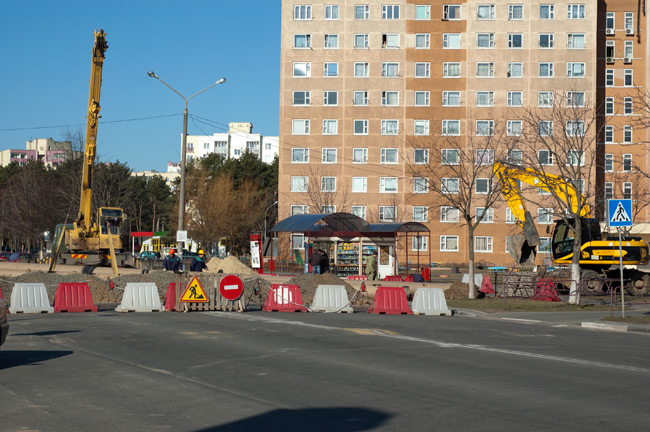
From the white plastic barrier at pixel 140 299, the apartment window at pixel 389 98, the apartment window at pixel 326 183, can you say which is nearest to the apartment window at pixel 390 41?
the apartment window at pixel 389 98

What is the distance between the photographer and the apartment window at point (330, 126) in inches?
3137

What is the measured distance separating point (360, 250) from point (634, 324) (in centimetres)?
2073

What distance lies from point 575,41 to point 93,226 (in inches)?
2114

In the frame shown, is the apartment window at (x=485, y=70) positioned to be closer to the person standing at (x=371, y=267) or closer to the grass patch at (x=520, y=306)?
the person standing at (x=371, y=267)

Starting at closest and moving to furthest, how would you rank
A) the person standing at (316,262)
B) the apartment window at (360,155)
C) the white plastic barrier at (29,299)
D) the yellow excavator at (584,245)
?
the white plastic barrier at (29,299)
the yellow excavator at (584,245)
the person standing at (316,262)
the apartment window at (360,155)

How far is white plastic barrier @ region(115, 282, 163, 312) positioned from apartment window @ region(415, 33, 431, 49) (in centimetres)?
5914

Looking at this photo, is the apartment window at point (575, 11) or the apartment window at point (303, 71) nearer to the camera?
the apartment window at point (575, 11)

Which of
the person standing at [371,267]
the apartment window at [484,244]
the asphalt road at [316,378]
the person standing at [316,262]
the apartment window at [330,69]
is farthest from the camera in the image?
the apartment window at [330,69]

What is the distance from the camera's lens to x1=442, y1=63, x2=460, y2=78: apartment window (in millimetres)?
78688

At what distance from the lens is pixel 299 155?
80.2 m

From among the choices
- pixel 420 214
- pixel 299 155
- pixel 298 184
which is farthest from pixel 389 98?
pixel 298 184

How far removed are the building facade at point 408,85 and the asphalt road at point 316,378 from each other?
60.0 meters

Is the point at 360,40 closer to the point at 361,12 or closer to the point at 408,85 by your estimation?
the point at 361,12

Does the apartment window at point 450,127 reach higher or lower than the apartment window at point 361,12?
lower
